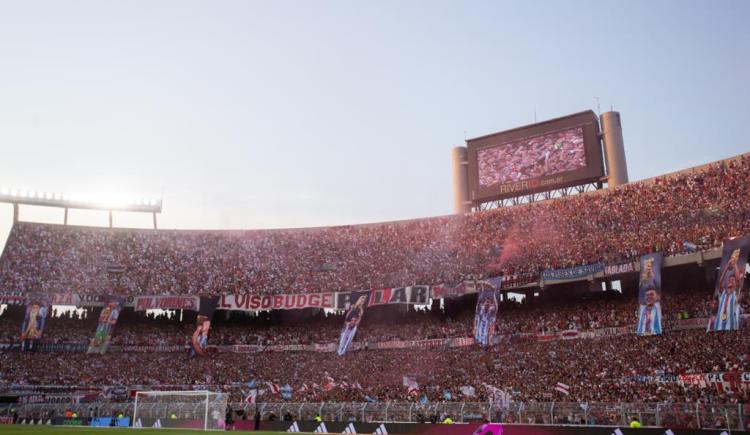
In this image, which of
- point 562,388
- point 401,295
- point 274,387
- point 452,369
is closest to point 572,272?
point 452,369

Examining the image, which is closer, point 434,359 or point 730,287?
point 730,287

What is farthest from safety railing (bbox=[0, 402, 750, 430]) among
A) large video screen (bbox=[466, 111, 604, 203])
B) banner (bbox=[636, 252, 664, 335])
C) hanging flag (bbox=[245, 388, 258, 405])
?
large video screen (bbox=[466, 111, 604, 203])

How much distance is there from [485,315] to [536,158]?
16.8 meters

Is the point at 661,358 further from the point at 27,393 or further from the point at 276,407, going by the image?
the point at 27,393

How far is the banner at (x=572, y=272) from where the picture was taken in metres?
46.3

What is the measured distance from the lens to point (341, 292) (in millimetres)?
56750

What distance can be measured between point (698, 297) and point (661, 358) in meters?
7.02

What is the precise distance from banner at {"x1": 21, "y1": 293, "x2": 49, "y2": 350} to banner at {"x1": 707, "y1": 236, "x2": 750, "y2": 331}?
5200cm

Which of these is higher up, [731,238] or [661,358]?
[731,238]

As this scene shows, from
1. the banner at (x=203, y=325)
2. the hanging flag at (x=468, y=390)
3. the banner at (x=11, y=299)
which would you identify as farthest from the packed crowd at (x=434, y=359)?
the banner at (x=11, y=299)

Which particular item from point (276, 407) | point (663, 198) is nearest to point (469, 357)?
point (276, 407)

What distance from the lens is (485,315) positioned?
4925cm

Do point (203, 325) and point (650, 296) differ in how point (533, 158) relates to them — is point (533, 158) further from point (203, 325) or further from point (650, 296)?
point (203, 325)

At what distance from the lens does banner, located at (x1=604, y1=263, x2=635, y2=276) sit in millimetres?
43991
